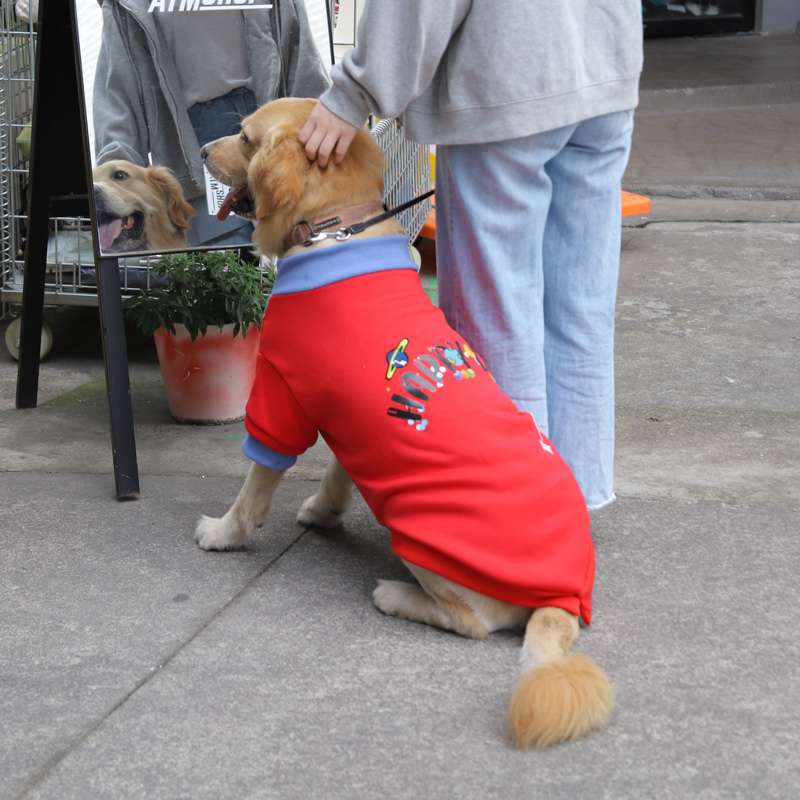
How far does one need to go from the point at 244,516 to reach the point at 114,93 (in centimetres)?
123

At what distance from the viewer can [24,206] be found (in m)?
5.04

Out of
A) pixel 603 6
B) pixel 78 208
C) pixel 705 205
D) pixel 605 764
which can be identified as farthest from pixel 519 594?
pixel 705 205

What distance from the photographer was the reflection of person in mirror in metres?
3.42

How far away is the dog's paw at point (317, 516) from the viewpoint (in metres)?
3.34

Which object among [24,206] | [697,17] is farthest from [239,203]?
[697,17]

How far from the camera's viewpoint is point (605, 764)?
226cm

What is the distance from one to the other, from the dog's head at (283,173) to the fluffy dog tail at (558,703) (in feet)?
3.70

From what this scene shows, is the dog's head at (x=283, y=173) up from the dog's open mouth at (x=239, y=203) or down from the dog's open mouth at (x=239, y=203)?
up

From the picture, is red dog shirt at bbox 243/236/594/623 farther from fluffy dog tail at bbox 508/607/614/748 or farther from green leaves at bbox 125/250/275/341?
green leaves at bbox 125/250/275/341

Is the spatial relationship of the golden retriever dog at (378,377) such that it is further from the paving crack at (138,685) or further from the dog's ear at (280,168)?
the paving crack at (138,685)

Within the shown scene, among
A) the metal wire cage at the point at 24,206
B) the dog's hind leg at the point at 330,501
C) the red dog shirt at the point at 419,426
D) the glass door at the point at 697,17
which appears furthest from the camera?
the glass door at the point at 697,17

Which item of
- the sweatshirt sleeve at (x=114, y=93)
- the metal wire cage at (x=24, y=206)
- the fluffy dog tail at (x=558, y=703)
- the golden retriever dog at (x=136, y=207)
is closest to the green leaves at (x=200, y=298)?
the metal wire cage at (x=24, y=206)

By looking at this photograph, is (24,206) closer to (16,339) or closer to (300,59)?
(16,339)

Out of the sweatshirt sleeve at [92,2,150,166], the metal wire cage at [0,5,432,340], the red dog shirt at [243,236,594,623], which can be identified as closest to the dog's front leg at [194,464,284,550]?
the red dog shirt at [243,236,594,623]
